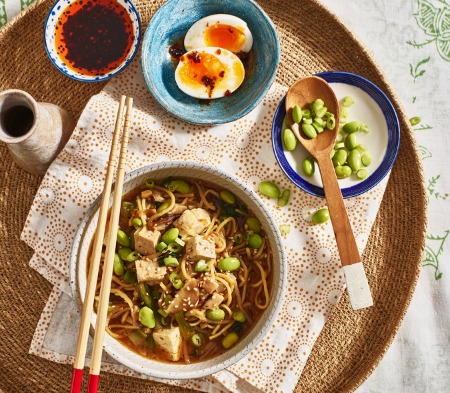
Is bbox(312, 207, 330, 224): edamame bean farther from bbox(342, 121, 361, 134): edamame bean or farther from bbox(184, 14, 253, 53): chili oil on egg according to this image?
bbox(184, 14, 253, 53): chili oil on egg

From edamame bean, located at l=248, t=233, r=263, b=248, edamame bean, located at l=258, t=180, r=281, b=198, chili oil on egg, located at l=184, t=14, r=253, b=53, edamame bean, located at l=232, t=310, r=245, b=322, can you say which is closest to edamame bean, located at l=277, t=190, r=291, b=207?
edamame bean, located at l=258, t=180, r=281, b=198

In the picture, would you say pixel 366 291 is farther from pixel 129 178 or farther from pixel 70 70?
pixel 70 70

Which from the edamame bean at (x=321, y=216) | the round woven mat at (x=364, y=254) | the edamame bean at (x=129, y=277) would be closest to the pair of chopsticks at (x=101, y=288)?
the edamame bean at (x=129, y=277)

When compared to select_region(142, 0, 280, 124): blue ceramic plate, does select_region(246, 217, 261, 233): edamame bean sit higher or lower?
lower

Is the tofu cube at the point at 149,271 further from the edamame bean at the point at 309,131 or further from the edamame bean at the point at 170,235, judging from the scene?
the edamame bean at the point at 309,131

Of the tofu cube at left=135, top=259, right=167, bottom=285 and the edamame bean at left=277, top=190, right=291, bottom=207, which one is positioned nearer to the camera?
the tofu cube at left=135, top=259, right=167, bottom=285

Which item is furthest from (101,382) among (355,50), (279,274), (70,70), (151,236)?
(355,50)
